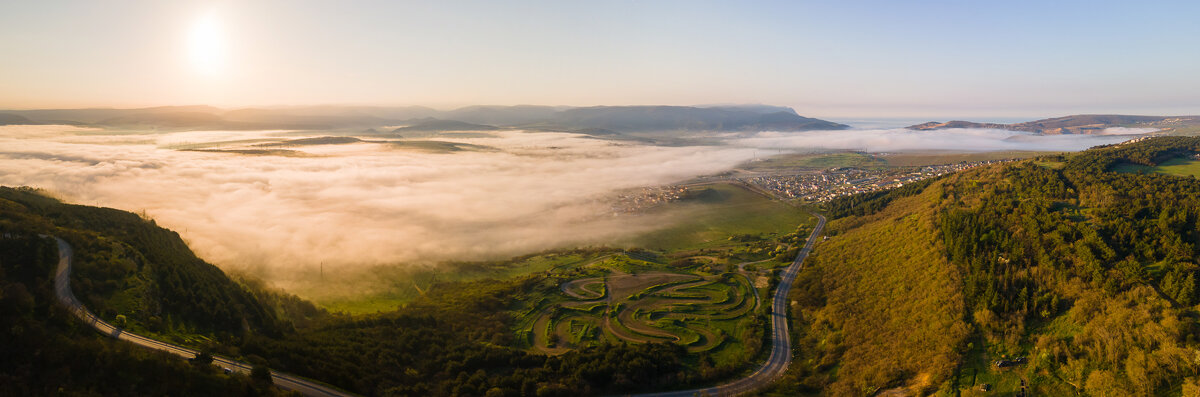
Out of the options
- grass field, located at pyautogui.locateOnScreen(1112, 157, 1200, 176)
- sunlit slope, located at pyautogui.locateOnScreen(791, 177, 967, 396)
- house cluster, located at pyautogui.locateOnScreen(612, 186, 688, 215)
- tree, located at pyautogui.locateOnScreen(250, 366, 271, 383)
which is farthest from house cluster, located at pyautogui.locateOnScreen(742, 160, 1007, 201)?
tree, located at pyautogui.locateOnScreen(250, 366, 271, 383)

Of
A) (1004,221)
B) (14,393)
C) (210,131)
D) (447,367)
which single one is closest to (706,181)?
(1004,221)

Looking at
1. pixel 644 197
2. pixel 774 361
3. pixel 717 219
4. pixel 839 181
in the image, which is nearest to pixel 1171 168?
pixel 717 219

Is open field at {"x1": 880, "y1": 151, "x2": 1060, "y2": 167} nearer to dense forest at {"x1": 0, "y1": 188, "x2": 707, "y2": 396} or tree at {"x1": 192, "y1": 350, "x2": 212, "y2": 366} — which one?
dense forest at {"x1": 0, "y1": 188, "x2": 707, "y2": 396}

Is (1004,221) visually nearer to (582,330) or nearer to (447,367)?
(582,330)

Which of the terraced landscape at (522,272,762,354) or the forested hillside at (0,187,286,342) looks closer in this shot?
the forested hillside at (0,187,286,342)

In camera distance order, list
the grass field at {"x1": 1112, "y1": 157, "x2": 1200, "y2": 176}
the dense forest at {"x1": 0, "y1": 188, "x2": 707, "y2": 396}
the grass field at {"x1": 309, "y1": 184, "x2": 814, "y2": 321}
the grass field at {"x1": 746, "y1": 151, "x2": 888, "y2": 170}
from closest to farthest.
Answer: the dense forest at {"x1": 0, "y1": 188, "x2": 707, "y2": 396}
the grass field at {"x1": 309, "y1": 184, "x2": 814, "y2": 321}
the grass field at {"x1": 1112, "y1": 157, "x2": 1200, "y2": 176}
the grass field at {"x1": 746, "y1": 151, "x2": 888, "y2": 170}

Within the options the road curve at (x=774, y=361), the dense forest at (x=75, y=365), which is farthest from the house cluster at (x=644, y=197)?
the dense forest at (x=75, y=365)
